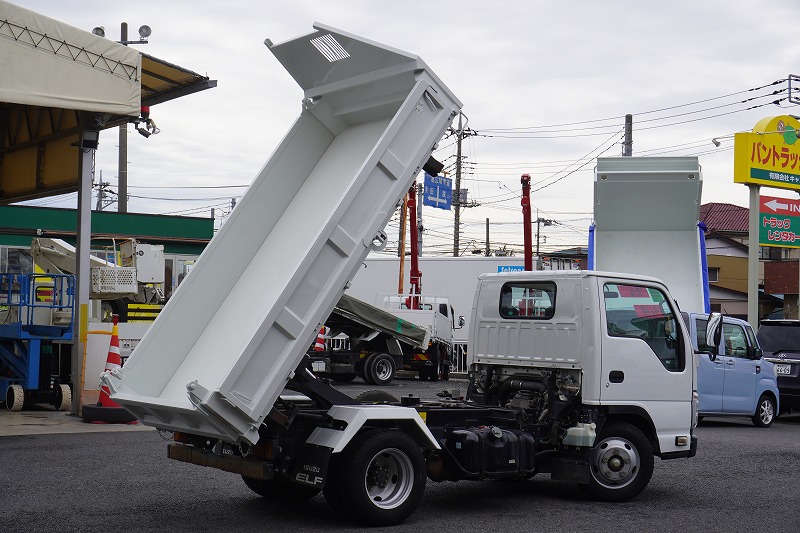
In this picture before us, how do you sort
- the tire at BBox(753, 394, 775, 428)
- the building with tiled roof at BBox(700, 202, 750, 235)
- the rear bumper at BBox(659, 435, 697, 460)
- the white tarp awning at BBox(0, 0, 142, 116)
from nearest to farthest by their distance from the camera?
the rear bumper at BBox(659, 435, 697, 460)
the white tarp awning at BBox(0, 0, 142, 116)
the tire at BBox(753, 394, 775, 428)
the building with tiled roof at BBox(700, 202, 750, 235)

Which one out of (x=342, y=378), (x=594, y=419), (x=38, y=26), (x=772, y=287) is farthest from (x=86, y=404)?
(x=772, y=287)

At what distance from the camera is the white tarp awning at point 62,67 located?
12.2 metres

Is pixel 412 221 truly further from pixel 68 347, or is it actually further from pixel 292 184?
pixel 292 184

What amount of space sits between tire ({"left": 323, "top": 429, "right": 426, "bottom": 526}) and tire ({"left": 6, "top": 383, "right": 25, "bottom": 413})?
9.76 meters

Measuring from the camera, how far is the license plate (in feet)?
58.0

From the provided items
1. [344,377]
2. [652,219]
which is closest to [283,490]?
[652,219]

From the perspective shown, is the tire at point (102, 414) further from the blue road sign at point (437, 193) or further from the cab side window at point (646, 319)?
the blue road sign at point (437, 193)

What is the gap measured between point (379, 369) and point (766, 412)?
10.2 meters

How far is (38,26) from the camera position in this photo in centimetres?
1249

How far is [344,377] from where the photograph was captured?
25328 mm

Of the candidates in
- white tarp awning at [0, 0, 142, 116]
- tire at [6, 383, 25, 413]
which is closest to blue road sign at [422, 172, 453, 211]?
tire at [6, 383, 25, 413]

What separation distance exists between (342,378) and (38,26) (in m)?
14.7

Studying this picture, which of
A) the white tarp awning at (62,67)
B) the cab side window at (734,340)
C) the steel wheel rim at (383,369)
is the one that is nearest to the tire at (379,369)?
the steel wheel rim at (383,369)

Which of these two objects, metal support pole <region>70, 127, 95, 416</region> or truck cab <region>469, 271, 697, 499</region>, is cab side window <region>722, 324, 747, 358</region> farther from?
metal support pole <region>70, 127, 95, 416</region>
